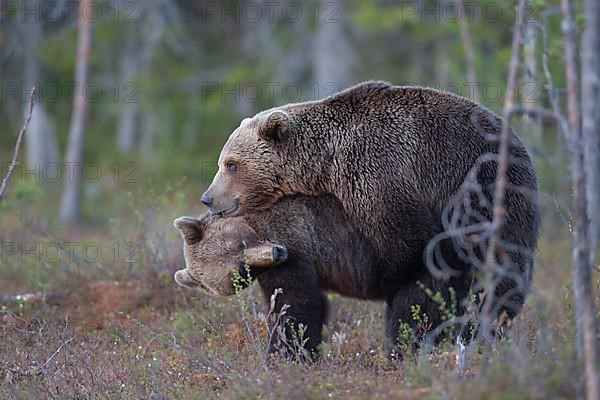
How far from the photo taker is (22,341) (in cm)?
764

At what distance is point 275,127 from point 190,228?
1076 millimetres

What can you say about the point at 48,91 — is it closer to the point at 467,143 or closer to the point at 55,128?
the point at 55,128

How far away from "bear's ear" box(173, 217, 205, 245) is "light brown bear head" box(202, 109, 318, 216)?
0.17 m

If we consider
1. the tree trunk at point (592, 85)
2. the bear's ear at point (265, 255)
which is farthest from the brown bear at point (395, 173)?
the tree trunk at point (592, 85)

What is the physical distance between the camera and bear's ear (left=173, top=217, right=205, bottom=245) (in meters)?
6.92

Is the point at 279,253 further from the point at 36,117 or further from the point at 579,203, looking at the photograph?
the point at 36,117

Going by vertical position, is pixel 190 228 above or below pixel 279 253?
above

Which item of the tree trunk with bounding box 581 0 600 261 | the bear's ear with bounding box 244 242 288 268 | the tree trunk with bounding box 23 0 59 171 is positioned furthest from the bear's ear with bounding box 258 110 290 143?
the tree trunk with bounding box 23 0 59 171

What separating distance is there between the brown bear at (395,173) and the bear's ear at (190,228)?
21cm

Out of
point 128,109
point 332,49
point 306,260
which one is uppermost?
point 332,49

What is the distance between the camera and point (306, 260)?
669cm

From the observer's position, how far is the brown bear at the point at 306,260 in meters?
6.59

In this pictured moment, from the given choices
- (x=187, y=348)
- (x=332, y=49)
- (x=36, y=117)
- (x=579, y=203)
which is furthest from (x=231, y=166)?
(x=36, y=117)

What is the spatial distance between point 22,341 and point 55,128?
24472 millimetres
